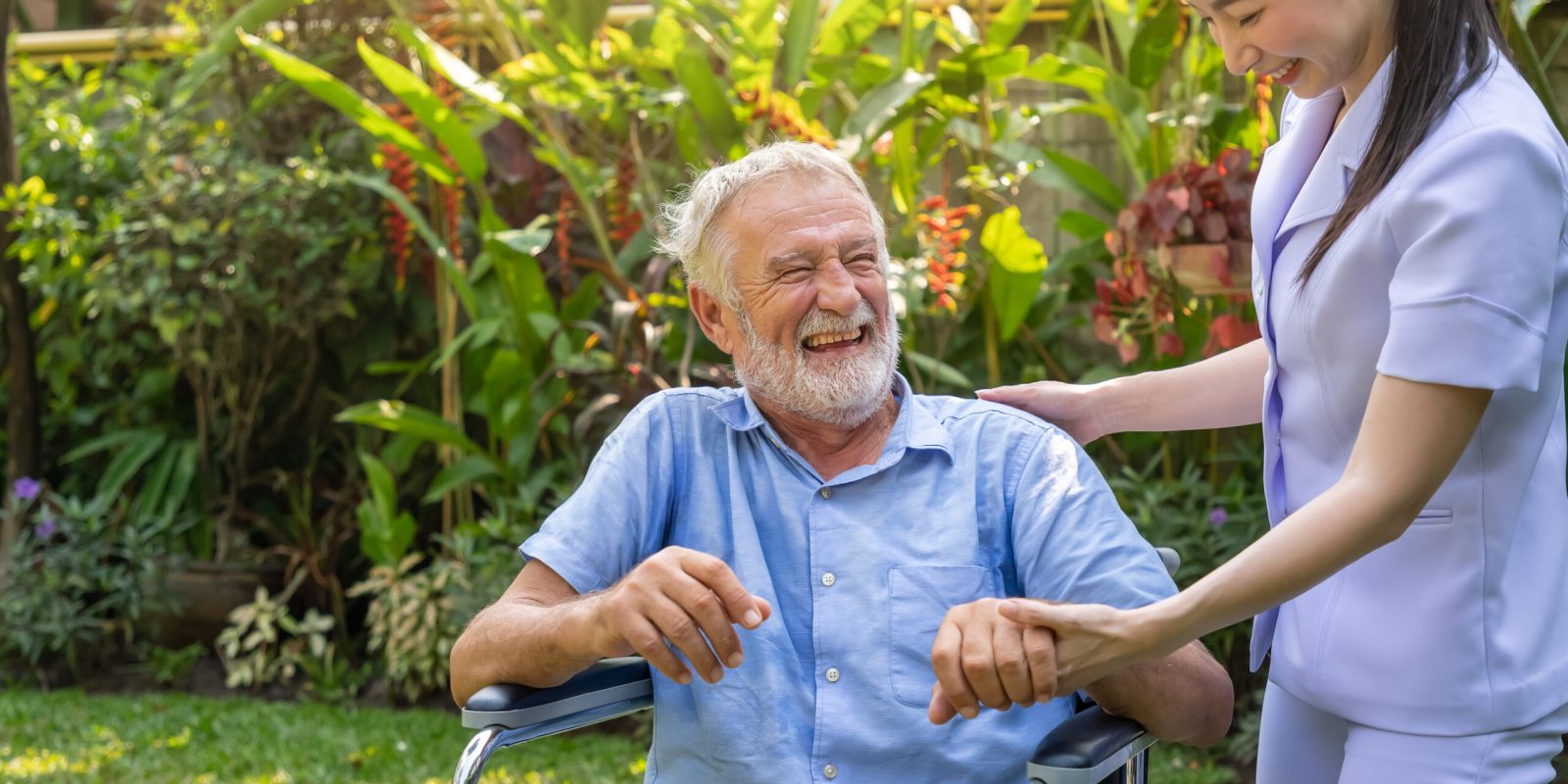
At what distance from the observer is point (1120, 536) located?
1.76 m

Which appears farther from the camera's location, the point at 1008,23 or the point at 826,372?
the point at 1008,23

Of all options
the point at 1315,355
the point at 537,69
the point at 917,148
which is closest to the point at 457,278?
the point at 537,69

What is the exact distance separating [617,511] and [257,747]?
2.20m

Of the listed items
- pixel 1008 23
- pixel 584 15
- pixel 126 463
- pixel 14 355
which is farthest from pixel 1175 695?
pixel 14 355

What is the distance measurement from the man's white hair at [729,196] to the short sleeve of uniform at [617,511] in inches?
7.6

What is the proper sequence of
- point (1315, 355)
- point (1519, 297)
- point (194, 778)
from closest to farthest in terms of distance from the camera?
point (1519, 297) < point (1315, 355) < point (194, 778)

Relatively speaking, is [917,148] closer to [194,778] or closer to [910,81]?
[910,81]

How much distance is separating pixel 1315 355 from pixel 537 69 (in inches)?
108

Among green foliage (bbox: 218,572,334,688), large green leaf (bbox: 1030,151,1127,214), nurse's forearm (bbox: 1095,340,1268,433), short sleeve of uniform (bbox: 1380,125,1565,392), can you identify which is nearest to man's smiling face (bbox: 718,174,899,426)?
nurse's forearm (bbox: 1095,340,1268,433)

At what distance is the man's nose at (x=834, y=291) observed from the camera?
6.30 feet

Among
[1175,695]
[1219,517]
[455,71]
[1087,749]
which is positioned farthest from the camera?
[455,71]

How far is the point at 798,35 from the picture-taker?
3502 mm

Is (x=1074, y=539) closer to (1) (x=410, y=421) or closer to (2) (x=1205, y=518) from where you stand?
(2) (x=1205, y=518)

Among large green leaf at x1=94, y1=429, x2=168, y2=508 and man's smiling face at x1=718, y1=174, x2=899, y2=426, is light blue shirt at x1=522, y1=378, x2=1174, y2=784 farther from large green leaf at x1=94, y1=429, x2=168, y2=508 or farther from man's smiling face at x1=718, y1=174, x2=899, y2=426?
large green leaf at x1=94, y1=429, x2=168, y2=508
